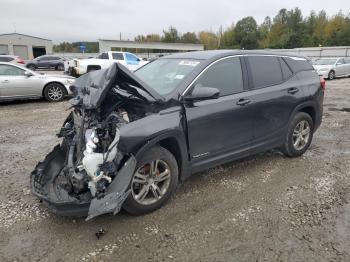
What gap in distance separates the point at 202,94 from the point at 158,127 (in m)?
0.68

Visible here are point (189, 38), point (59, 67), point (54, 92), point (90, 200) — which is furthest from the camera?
point (189, 38)

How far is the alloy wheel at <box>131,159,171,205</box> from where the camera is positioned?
3535 millimetres

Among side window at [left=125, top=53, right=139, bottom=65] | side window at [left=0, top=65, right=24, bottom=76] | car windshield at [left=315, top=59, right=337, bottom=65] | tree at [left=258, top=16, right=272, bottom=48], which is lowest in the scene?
side window at [left=0, top=65, right=24, bottom=76]

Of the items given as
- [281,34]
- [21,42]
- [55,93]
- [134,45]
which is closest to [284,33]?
[281,34]

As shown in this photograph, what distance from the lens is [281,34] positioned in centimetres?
8219

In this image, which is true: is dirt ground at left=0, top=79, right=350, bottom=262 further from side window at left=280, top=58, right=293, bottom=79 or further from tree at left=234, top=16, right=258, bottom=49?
tree at left=234, top=16, right=258, bottom=49

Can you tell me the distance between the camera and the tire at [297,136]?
5.28 meters

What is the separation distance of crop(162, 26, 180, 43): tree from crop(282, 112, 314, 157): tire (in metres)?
89.4

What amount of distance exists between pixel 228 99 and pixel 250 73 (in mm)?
665

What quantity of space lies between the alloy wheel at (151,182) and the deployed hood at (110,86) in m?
0.74

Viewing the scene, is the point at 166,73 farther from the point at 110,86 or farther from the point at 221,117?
the point at 110,86

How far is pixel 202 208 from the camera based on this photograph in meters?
3.83

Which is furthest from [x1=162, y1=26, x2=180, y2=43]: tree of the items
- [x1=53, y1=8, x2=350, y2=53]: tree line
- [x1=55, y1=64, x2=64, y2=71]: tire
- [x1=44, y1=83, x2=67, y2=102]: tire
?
[x1=44, y1=83, x2=67, y2=102]: tire

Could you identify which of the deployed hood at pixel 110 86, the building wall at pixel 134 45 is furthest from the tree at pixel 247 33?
the deployed hood at pixel 110 86
